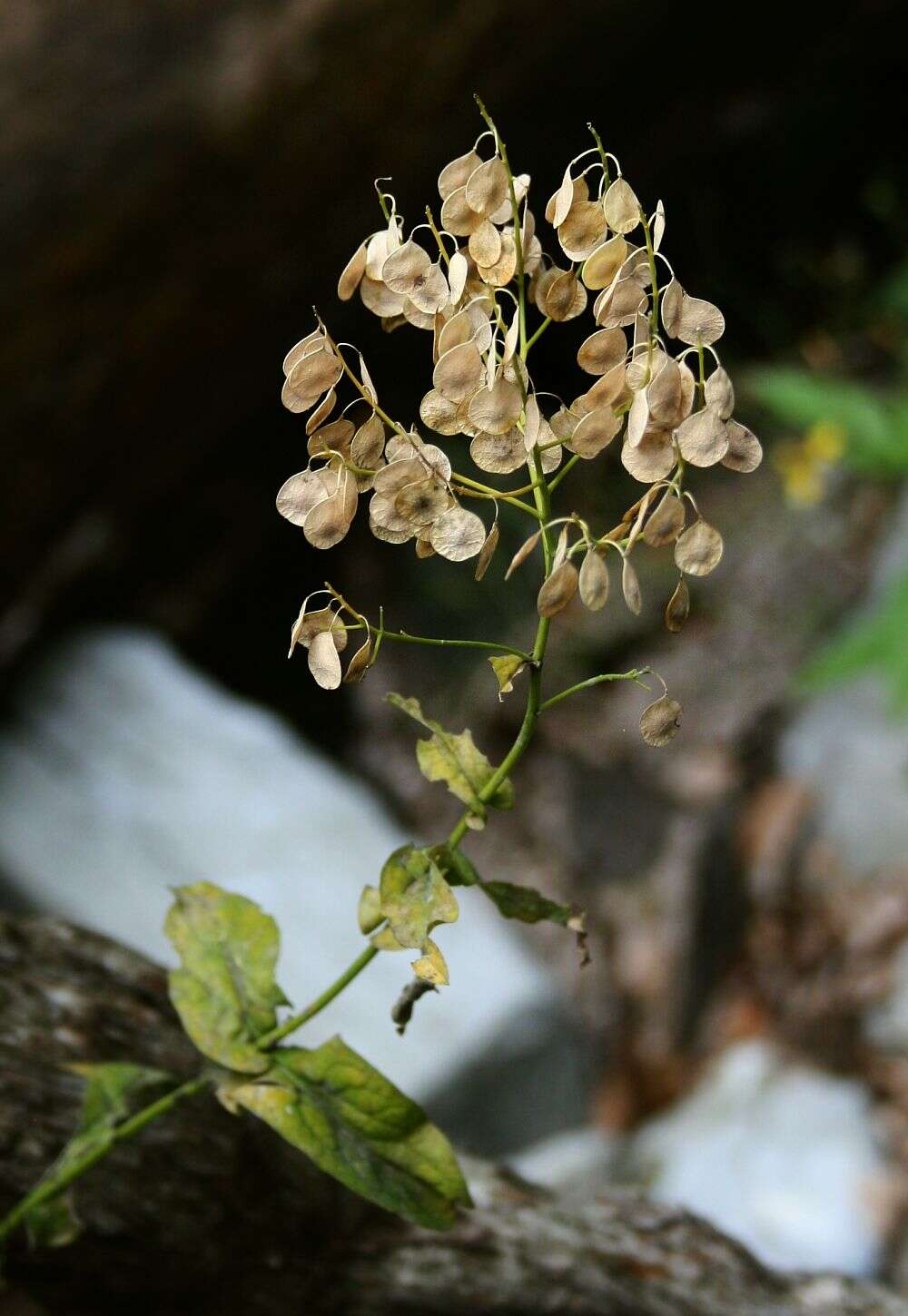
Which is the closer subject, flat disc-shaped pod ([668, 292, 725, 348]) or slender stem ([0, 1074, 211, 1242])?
flat disc-shaped pod ([668, 292, 725, 348])

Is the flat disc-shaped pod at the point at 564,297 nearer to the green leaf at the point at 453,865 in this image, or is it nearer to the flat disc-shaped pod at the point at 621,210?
the flat disc-shaped pod at the point at 621,210

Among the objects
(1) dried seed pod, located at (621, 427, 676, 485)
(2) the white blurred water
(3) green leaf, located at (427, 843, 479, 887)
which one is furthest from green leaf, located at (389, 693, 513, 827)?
(2) the white blurred water

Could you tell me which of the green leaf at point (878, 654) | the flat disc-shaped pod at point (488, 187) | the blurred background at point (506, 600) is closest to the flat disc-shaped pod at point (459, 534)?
the flat disc-shaped pod at point (488, 187)

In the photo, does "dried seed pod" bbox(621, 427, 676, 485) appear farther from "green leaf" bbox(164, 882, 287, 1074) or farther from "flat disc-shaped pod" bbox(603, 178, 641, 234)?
"green leaf" bbox(164, 882, 287, 1074)

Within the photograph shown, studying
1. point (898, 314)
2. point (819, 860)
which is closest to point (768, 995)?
point (819, 860)

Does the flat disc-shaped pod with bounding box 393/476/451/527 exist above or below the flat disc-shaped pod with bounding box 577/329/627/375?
below

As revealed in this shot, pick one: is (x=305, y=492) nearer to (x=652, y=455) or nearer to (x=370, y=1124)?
(x=652, y=455)

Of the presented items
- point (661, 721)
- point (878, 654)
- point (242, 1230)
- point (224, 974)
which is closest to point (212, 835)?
point (878, 654)
